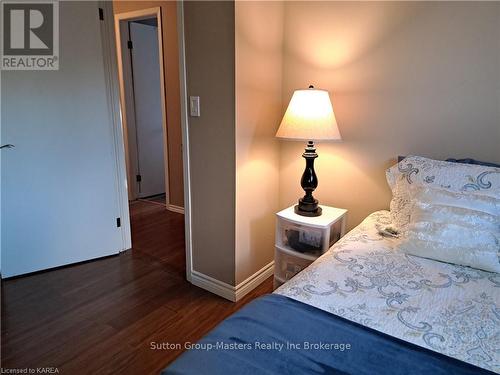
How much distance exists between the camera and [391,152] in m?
2.02

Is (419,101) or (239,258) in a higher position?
(419,101)

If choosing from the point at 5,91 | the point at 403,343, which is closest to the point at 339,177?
the point at 403,343

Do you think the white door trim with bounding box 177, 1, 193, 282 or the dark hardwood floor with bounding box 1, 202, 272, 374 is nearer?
the dark hardwood floor with bounding box 1, 202, 272, 374

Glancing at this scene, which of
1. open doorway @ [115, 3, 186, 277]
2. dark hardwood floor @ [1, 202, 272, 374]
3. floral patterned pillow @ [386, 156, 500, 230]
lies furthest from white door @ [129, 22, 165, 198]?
floral patterned pillow @ [386, 156, 500, 230]

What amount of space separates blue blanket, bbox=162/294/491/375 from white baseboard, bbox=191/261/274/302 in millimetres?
1237

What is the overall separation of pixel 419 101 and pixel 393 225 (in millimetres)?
715

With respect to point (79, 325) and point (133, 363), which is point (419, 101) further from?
point (79, 325)

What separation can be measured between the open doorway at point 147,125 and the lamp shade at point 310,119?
1.89 meters

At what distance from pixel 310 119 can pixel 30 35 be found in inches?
78.1

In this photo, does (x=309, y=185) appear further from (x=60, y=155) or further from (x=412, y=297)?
(x=60, y=155)

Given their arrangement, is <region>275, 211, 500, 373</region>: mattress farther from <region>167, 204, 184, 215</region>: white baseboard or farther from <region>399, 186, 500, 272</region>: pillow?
<region>167, 204, 184, 215</region>: white baseboard

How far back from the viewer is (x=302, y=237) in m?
2.04

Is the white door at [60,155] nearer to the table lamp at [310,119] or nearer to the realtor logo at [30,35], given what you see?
the realtor logo at [30,35]

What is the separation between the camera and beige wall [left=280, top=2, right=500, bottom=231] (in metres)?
1.72
